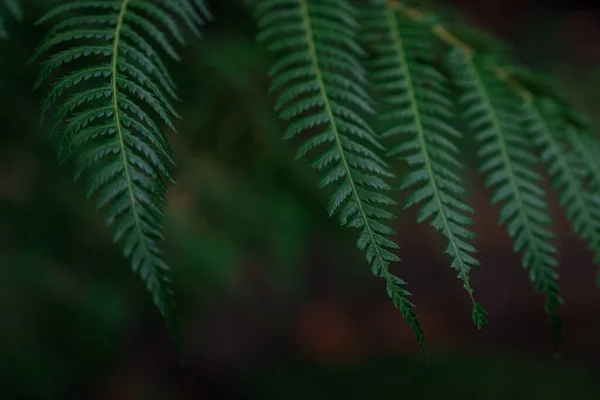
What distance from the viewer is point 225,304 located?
154 inches

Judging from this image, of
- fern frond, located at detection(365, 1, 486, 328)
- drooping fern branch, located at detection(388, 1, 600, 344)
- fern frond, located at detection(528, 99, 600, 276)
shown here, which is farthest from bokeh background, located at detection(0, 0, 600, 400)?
fern frond, located at detection(528, 99, 600, 276)

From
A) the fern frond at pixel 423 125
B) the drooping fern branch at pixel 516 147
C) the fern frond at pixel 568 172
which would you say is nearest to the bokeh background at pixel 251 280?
the fern frond at pixel 423 125

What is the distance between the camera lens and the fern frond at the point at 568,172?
113 centimetres

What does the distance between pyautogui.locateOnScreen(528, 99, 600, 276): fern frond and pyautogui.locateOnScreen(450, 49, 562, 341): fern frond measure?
44 mm

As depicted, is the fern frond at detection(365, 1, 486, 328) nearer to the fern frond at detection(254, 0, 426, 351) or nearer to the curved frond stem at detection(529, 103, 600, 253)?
the fern frond at detection(254, 0, 426, 351)

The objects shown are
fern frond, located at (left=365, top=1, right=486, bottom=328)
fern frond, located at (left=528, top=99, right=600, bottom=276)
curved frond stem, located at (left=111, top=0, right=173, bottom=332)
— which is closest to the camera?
curved frond stem, located at (left=111, top=0, right=173, bottom=332)

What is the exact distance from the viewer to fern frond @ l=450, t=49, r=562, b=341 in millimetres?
1009

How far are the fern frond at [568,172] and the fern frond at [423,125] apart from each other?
0.79 ft

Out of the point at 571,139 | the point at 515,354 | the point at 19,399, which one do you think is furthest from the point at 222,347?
the point at 571,139

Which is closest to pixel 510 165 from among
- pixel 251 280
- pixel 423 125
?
pixel 423 125

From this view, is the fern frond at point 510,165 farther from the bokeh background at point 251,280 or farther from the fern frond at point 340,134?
the bokeh background at point 251,280

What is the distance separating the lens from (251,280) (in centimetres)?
380

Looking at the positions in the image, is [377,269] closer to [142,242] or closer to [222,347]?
[142,242]

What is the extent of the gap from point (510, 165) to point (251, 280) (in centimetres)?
290
